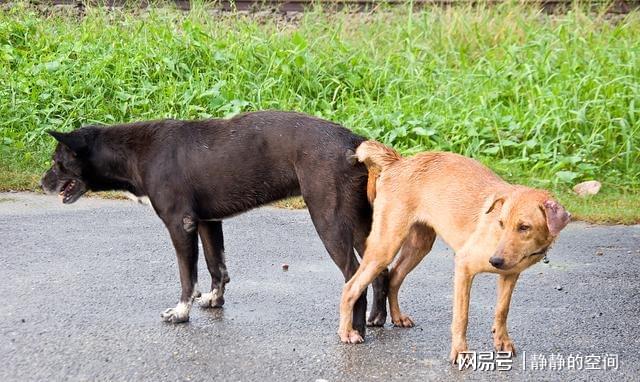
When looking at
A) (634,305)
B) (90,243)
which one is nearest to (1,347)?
(90,243)

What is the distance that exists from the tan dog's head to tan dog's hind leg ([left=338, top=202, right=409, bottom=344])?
0.69m

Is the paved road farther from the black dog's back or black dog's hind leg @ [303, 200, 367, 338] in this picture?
the black dog's back

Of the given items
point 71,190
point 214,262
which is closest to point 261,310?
point 214,262

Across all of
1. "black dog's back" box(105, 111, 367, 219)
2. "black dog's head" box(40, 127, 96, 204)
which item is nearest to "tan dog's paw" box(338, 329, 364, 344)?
"black dog's back" box(105, 111, 367, 219)

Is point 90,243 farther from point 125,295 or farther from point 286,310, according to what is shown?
point 286,310

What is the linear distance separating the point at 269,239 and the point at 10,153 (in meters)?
3.63

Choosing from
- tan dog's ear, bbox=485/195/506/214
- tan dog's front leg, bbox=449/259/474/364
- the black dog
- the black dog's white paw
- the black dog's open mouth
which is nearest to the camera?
tan dog's ear, bbox=485/195/506/214

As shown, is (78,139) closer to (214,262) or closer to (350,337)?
(214,262)

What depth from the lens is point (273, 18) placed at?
47.2 feet

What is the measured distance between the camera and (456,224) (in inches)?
215

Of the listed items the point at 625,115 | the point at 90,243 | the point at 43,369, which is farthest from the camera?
the point at 625,115

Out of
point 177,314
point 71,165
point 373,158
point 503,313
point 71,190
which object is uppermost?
point 373,158

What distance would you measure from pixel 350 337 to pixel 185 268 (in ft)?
3.67

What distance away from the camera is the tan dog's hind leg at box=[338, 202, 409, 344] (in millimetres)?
5582
